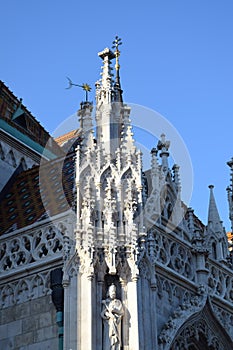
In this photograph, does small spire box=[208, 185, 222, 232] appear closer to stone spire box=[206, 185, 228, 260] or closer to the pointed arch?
stone spire box=[206, 185, 228, 260]

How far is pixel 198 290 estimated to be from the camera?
1745cm

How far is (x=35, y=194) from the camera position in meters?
19.3

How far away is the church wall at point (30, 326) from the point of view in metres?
15.2

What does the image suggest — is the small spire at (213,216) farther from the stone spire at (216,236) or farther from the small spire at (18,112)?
the small spire at (18,112)

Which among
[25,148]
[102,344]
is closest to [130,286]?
[102,344]

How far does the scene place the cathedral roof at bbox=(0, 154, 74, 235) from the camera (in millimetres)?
17594

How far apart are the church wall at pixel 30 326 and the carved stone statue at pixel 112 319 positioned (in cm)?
105

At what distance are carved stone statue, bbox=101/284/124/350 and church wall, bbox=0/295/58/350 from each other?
1050 mm

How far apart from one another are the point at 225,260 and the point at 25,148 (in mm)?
6439

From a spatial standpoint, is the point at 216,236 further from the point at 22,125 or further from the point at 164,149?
the point at 22,125

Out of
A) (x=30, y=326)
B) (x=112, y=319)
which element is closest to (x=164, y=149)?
(x=30, y=326)

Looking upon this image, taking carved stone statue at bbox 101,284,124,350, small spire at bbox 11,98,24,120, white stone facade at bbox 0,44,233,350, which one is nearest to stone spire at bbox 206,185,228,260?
white stone facade at bbox 0,44,233,350

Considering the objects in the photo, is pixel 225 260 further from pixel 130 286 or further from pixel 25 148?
pixel 25 148

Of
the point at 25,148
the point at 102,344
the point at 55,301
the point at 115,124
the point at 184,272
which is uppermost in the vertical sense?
the point at 25,148
